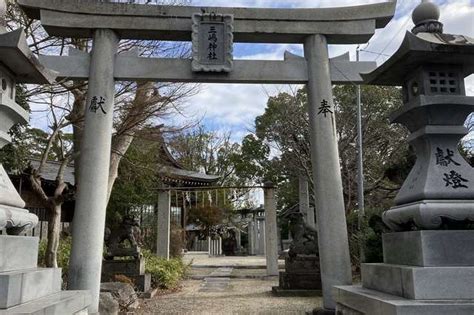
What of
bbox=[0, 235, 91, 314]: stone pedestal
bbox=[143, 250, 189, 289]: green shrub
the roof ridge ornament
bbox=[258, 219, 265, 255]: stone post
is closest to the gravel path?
bbox=[143, 250, 189, 289]: green shrub

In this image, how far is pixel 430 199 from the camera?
4.41 meters

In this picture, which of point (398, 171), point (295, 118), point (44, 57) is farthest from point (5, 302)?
point (295, 118)

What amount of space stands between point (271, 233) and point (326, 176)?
9196 millimetres

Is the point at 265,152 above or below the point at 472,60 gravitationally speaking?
above

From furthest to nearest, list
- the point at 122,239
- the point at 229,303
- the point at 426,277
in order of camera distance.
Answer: the point at 122,239 < the point at 229,303 < the point at 426,277

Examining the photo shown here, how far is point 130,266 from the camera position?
38.0 ft

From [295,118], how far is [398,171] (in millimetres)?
8121

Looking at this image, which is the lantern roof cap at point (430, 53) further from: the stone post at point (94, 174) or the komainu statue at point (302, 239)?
the komainu statue at point (302, 239)

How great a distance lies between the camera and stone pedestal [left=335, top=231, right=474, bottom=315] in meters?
3.73

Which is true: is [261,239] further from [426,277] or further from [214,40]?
[426,277]

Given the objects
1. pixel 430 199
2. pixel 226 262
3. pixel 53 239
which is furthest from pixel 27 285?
pixel 226 262

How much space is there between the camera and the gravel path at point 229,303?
9.09 metres

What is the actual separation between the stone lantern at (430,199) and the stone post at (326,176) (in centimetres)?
142

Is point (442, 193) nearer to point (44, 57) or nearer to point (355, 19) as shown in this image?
point (355, 19)
